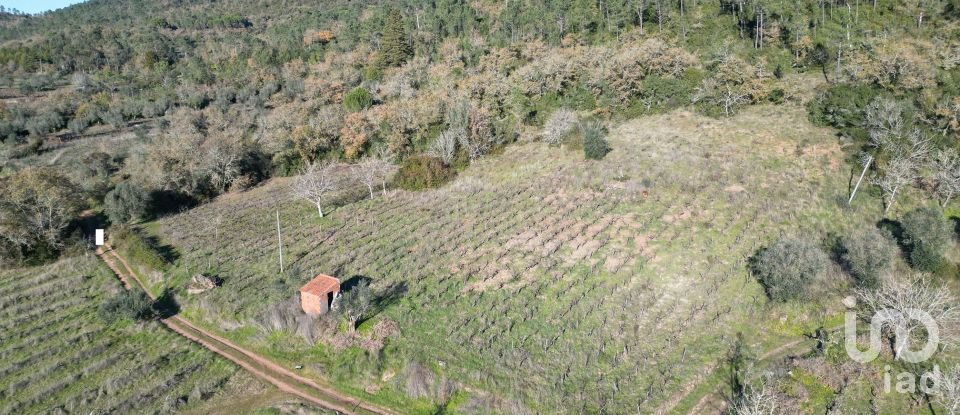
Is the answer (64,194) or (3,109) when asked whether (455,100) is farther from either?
(3,109)

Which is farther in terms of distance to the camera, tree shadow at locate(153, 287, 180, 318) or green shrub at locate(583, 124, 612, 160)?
green shrub at locate(583, 124, 612, 160)

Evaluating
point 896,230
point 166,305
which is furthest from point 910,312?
point 166,305

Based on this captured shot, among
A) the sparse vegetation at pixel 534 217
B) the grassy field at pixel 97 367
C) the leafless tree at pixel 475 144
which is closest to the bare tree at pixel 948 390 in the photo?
the sparse vegetation at pixel 534 217

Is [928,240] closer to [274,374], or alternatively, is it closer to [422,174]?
[274,374]

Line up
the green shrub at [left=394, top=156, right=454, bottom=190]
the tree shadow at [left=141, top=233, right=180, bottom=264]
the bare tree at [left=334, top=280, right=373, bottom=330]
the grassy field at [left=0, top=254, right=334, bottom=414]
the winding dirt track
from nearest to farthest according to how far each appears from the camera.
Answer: the winding dirt track → the grassy field at [left=0, top=254, right=334, bottom=414] → the bare tree at [left=334, top=280, right=373, bottom=330] → the tree shadow at [left=141, top=233, right=180, bottom=264] → the green shrub at [left=394, top=156, right=454, bottom=190]

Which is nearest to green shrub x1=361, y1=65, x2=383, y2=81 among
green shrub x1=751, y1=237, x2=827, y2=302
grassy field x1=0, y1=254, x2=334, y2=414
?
grassy field x1=0, y1=254, x2=334, y2=414

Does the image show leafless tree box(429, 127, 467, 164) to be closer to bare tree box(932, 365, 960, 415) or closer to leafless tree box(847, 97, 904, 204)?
leafless tree box(847, 97, 904, 204)

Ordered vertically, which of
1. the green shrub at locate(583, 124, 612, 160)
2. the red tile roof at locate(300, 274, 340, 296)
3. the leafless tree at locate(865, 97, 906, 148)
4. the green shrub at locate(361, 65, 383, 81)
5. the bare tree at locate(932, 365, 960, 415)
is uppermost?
the green shrub at locate(361, 65, 383, 81)

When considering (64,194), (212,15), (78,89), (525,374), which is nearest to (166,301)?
(64,194)
